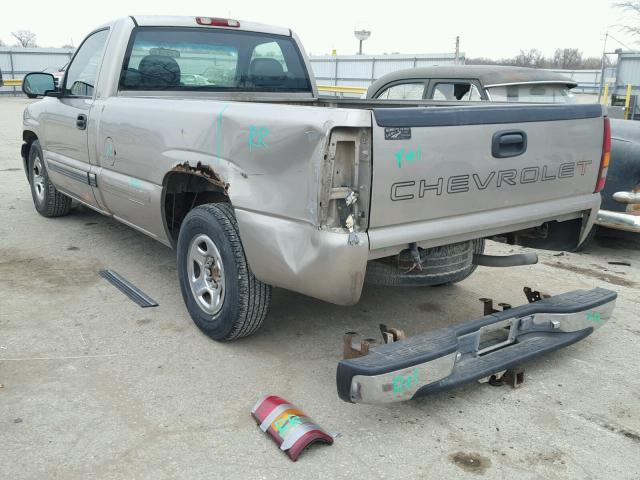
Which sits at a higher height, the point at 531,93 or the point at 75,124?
the point at 531,93

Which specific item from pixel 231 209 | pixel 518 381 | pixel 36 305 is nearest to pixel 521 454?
pixel 518 381

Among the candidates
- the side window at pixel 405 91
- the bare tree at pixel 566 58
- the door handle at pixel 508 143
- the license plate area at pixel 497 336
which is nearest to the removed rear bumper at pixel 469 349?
the license plate area at pixel 497 336

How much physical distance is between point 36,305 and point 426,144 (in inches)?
118

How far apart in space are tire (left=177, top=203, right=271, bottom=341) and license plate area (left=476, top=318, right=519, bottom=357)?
1.20m

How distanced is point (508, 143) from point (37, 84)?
14.8ft

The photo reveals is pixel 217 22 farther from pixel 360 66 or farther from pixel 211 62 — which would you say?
pixel 360 66

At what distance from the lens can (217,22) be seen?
198 inches

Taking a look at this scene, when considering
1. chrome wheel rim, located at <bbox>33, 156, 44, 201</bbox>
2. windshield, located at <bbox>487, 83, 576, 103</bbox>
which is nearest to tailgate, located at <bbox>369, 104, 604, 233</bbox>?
windshield, located at <bbox>487, 83, 576, 103</bbox>

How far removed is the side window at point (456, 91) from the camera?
21.9 feet

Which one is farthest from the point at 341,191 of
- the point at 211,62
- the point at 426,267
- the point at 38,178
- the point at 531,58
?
the point at 531,58

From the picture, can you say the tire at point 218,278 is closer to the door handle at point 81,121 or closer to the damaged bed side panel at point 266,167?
the damaged bed side panel at point 266,167

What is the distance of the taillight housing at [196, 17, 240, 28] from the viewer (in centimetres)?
495

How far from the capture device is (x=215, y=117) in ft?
11.1

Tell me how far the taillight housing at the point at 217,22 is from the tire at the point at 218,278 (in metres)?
2.01
